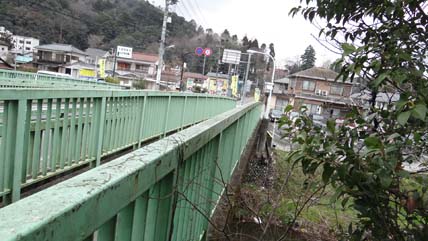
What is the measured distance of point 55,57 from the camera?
53531 mm

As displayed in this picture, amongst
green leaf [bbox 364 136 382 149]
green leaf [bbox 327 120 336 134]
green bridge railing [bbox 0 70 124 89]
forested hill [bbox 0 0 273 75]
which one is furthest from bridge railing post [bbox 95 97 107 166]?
forested hill [bbox 0 0 273 75]

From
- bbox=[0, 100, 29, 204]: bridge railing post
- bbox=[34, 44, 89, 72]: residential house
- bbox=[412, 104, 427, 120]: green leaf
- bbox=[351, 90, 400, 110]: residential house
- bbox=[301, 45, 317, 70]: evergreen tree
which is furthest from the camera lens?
bbox=[34, 44, 89, 72]: residential house

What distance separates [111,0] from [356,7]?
60625 millimetres

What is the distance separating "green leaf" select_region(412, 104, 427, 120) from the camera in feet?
3.28

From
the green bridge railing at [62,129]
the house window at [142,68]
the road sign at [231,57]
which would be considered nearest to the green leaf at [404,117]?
the green bridge railing at [62,129]

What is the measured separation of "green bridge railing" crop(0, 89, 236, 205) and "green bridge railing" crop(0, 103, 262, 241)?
4.83ft

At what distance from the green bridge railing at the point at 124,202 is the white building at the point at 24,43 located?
6465cm

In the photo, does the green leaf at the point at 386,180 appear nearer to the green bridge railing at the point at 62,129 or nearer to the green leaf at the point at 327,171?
the green leaf at the point at 327,171

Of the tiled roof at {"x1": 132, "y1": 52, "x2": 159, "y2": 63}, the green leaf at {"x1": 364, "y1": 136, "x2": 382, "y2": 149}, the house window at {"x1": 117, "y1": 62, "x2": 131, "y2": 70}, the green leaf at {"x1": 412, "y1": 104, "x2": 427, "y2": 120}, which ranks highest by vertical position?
the tiled roof at {"x1": 132, "y1": 52, "x2": 159, "y2": 63}

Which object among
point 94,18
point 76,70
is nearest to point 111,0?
point 94,18

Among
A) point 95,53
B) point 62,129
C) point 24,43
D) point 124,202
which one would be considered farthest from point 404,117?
point 24,43

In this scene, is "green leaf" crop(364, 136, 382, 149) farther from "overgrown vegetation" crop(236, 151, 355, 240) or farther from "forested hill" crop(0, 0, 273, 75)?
"forested hill" crop(0, 0, 273, 75)

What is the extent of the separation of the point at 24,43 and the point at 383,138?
6726 cm

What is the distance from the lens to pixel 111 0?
56.3 metres
